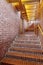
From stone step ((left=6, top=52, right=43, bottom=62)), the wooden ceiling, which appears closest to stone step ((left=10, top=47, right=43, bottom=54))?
stone step ((left=6, top=52, right=43, bottom=62))

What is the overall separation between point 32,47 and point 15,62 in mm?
1151

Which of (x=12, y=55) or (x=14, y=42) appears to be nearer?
(x=12, y=55)

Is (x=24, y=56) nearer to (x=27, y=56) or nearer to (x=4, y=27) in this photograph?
(x=27, y=56)

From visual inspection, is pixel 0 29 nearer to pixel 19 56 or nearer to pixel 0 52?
pixel 0 52

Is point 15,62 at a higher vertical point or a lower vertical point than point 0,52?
lower

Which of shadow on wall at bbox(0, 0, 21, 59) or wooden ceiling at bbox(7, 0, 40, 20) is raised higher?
wooden ceiling at bbox(7, 0, 40, 20)

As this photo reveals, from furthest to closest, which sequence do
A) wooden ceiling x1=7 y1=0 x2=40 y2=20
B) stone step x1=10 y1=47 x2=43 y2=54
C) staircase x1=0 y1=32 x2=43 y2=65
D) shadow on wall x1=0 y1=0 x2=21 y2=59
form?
wooden ceiling x1=7 y1=0 x2=40 y2=20 → stone step x1=10 y1=47 x2=43 y2=54 → shadow on wall x1=0 y1=0 x2=21 y2=59 → staircase x1=0 y1=32 x2=43 y2=65

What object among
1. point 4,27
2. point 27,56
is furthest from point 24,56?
point 4,27

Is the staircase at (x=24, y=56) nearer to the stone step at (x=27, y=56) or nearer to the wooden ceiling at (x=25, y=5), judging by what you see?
the stone step at (x=27, y=56)

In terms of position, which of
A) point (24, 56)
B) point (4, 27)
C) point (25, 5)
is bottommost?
point (24, 56)

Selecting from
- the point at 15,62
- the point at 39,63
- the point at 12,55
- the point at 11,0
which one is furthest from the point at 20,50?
the point at 11,0

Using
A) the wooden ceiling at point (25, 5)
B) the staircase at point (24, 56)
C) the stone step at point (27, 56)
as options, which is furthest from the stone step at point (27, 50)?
the wooden ceiling at point (25, 5)

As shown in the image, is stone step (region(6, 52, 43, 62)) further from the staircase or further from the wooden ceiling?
the wooden ceiling

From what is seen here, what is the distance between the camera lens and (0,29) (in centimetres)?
340
